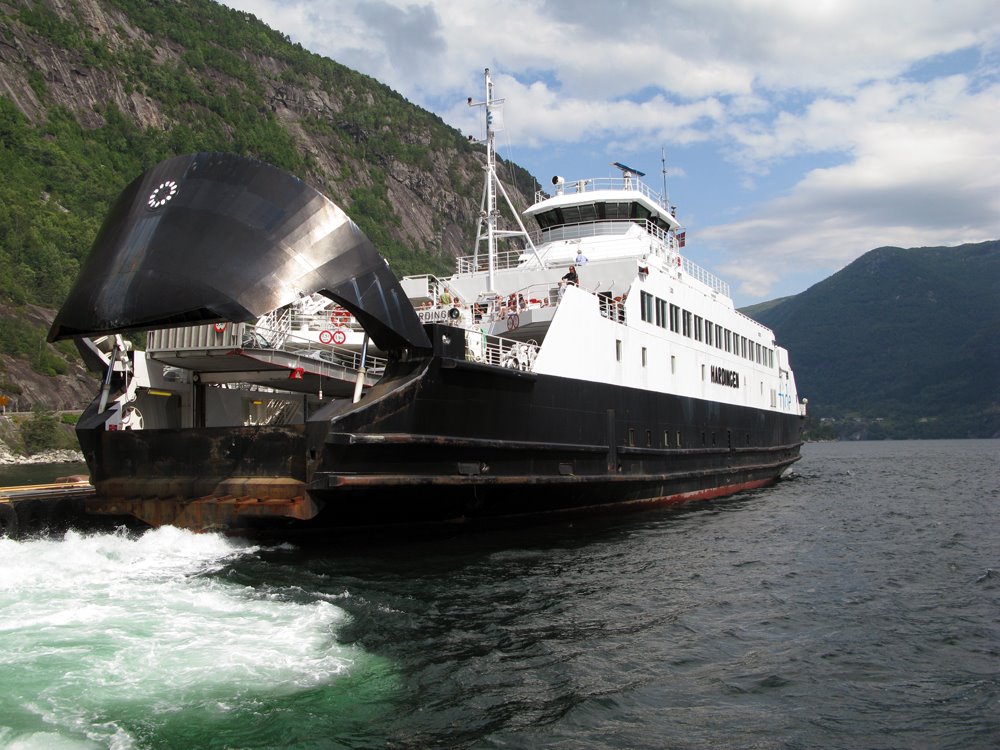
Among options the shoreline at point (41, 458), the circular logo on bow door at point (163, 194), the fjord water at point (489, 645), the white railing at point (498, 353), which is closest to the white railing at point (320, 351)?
the white railing at point (498, 353)

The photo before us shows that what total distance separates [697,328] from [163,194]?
47.4 ft

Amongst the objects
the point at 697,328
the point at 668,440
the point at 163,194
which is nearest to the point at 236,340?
the point at 163,194

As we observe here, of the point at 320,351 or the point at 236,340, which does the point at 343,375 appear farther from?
the point at 236,340

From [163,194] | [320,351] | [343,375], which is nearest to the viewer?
[163,194]

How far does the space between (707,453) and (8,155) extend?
94.1m

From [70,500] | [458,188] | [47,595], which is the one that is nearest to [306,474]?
[47,595]

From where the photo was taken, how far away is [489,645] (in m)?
7.73

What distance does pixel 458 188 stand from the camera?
139 metres

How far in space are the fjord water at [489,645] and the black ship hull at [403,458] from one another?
1.74 ft

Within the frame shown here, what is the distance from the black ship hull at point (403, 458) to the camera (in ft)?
37.5

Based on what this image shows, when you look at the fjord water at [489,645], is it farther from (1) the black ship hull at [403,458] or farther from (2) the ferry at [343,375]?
(2) the ferry at [343,375]

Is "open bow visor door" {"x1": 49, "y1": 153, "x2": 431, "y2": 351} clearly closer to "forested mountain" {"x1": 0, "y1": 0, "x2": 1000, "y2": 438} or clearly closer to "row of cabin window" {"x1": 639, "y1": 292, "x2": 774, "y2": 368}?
"row of cabin window" {"x1": 639, "y1": 292, "x2": 774, "y2": 368}

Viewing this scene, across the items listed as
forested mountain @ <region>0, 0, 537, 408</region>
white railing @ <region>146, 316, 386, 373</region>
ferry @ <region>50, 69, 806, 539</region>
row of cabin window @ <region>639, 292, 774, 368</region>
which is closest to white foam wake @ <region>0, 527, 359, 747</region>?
ferry @ <region>50, 69, 806, 539</region>

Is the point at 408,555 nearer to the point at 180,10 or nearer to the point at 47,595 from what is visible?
the point at 47,595
